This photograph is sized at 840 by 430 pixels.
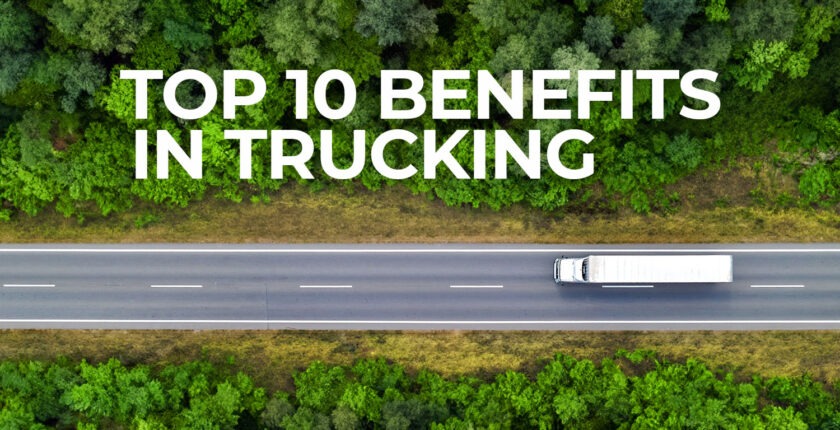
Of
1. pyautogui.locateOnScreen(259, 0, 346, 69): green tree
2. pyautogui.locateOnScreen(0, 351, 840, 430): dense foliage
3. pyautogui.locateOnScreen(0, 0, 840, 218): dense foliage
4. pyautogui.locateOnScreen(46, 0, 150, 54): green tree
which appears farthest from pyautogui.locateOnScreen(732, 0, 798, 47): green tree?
pyautogui.locateOnScreen(46, 0, 150, 54): green tree

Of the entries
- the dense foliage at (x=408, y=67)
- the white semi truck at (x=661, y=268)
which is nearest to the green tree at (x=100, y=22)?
the dense foliage at (x=408, y=67)

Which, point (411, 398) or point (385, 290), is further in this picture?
point (385, 290)

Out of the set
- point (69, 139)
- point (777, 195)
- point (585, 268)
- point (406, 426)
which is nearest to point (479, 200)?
point (585, 268)

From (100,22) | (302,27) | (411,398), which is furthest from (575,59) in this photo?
(100,22)

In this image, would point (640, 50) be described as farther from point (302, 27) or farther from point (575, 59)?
point (302, 27)

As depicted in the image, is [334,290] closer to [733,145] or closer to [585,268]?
[585,268]

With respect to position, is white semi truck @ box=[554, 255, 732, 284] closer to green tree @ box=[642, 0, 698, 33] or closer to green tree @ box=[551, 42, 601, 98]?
green tree @ box=[551, 42, 601, 98]
